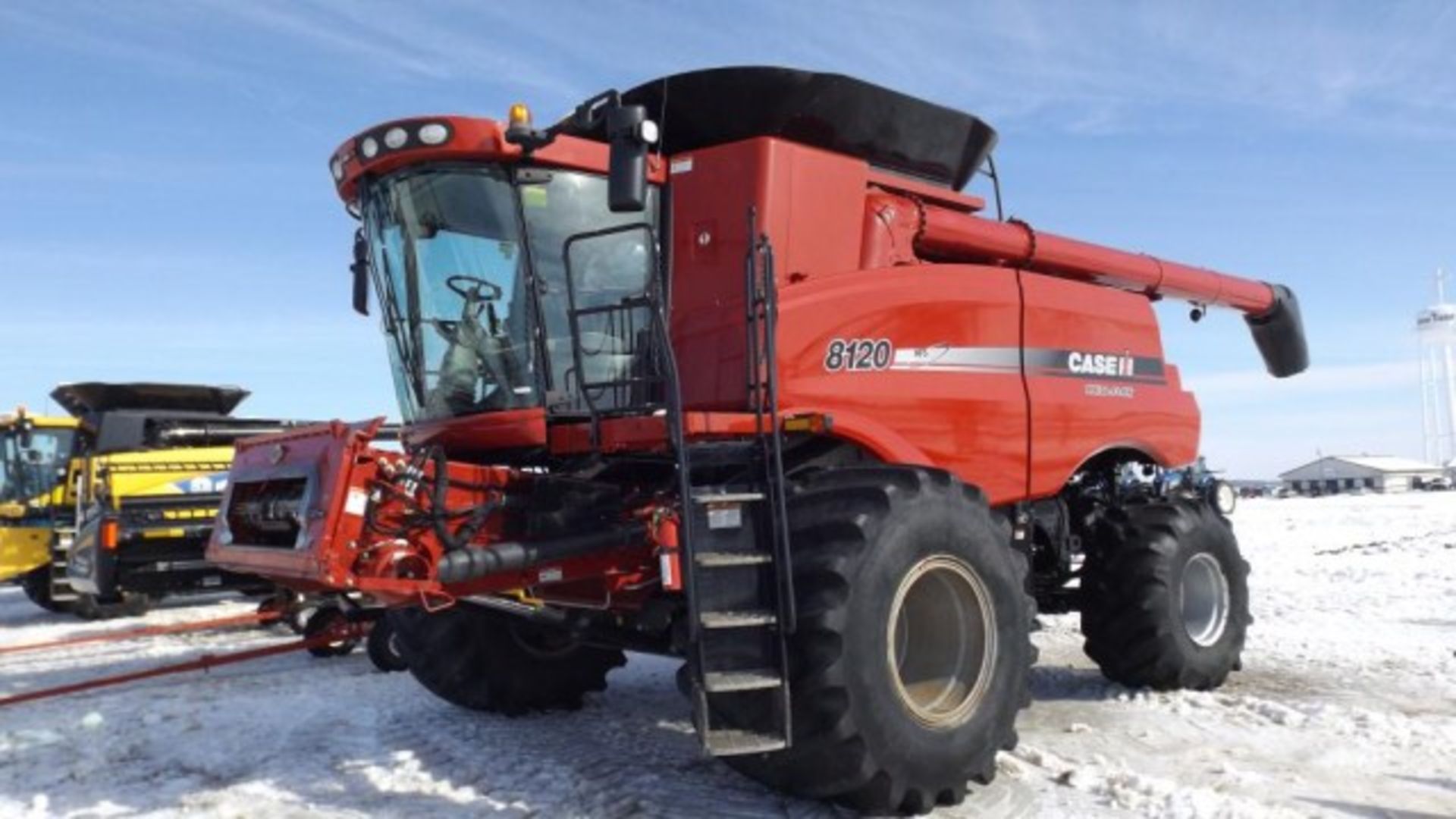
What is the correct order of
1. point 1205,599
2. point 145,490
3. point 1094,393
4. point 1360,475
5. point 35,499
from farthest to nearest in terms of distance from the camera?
point 1360,475 < point 35,499 < point 145,490 < point 1205,599 < point 1094,393

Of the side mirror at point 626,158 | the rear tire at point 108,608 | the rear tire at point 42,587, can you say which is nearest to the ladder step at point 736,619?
the side mirror at point 626,158

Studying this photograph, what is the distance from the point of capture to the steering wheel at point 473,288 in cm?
511

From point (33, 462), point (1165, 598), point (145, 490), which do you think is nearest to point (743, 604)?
point (1165, 598)

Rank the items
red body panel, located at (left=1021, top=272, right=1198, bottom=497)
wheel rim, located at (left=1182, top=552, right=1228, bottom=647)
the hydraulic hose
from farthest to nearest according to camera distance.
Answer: wheel rim, located at (left=1182, top=552, right=1228, bottom=647) < red body panel, located at (left=1021, top=272, right=1198, bottom=497) < the hydraulic hose

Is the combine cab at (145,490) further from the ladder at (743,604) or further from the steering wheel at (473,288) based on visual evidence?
the ladder at (743,604)

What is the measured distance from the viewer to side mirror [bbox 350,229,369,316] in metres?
5.79

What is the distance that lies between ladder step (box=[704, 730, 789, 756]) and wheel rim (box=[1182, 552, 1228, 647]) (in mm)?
3968

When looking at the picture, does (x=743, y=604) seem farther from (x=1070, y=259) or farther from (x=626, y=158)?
(x=1070, y=259)

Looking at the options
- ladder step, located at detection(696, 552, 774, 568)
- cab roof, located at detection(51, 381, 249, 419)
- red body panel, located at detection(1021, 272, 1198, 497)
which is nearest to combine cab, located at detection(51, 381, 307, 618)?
cab roof, located at detection(51, 381, 249, 419)

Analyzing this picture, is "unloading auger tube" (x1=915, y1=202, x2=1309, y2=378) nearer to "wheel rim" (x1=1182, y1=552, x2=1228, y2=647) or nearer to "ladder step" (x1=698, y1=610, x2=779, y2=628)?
"wheel rim" (x1=1182, y1=552, x2=1228, y2=647)

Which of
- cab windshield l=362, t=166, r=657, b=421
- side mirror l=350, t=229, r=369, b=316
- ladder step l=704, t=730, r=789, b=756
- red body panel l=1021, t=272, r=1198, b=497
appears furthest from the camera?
red body panel l=1021, t=272, r=1198, b=497

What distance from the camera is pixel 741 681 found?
4.09 metres

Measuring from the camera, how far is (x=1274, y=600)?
11648mm

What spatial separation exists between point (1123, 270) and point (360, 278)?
4803 millimetres
